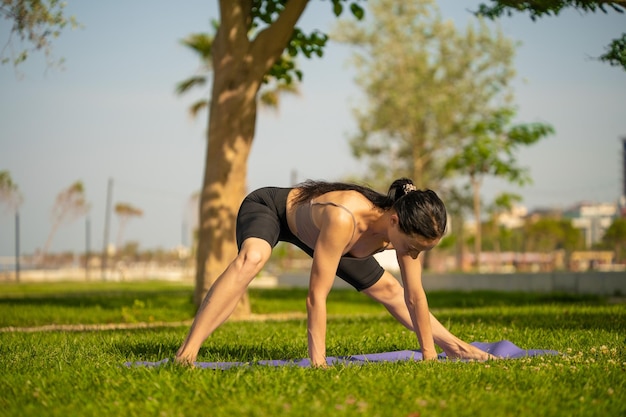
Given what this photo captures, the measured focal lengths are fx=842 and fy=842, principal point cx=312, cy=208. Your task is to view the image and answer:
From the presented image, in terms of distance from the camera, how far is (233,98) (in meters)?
12.2

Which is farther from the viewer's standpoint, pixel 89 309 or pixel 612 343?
pixel 89 309

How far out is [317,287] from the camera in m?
4.52

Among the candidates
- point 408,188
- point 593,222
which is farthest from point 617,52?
point 593,222

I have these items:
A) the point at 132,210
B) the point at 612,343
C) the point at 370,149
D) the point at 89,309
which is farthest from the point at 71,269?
the point at 612,343

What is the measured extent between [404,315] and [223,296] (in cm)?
139

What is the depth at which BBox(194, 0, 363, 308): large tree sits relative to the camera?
1219 cm

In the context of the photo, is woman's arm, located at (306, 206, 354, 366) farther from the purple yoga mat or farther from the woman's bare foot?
the woman's bare foot

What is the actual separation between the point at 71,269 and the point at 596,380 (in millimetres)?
58681

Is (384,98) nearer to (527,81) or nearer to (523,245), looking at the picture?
(527,81)

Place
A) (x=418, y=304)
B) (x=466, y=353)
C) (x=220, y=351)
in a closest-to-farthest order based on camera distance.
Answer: (x=418, y=304), (x=466, y=353), (x=220, y=351)

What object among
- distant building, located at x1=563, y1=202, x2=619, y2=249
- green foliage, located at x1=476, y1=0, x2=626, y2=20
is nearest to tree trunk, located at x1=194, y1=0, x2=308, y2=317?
green foliage, located at x1=476, y1=0, x2=626, y2=20

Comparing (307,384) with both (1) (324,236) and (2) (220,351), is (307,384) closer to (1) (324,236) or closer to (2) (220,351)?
(1) (324,236)

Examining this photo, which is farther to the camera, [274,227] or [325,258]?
[274,227]

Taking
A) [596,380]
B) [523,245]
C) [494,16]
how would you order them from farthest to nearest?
[523,245] < [494,16] < [596,380]
